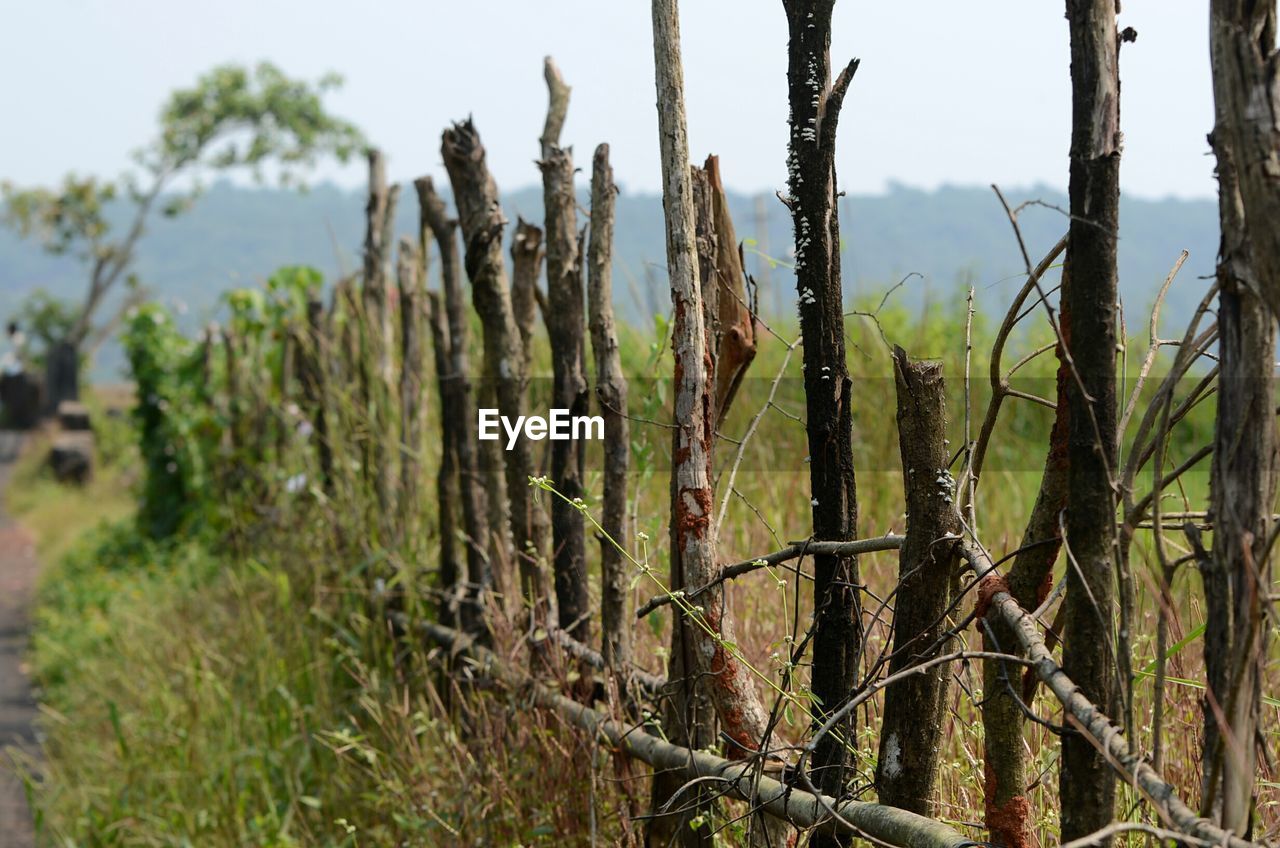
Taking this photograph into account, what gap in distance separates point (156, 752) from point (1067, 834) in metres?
3.73

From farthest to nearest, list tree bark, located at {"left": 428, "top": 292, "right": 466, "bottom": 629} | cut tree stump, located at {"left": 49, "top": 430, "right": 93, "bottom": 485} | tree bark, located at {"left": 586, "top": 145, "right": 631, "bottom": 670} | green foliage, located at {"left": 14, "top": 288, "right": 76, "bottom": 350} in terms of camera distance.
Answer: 1. green foliage, located at {"left": 14, "top": 288, "right": 76, "bottom": 350}
2. cut tree stump, located at {"left": 49, "top": 430, "right": 93, "bottom": 485}
3. tree bark, located at {"left": 428, "top": 292, "right": 466, "bottom": 629}
4. tree bark, located at {"left": 586, "top": 145, "right": 631, "bottom": 670}

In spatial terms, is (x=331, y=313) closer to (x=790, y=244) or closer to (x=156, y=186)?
(x=790, y=244)

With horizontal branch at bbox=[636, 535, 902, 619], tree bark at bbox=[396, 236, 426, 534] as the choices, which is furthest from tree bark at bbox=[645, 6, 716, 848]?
tree bark at bbox=[396, 236, 426, 534]

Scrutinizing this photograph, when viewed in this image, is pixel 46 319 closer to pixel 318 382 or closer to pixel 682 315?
pixel 318 382

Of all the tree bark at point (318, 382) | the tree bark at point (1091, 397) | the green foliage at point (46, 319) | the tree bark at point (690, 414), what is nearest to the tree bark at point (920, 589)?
the tree bark at point (1091, 397)

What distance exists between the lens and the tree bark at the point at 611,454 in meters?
2.70

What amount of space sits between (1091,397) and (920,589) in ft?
1.42

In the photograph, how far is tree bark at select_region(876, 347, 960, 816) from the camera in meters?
1.62

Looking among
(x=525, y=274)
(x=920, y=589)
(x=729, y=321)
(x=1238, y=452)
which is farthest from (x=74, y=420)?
(x=1238, y=452)

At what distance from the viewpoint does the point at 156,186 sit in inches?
998

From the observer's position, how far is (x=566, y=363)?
3.05 metres

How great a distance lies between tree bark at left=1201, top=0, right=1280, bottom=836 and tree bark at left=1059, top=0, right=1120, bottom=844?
14 centimetres

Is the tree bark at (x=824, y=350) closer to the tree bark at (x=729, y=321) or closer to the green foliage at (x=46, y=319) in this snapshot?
the tree bark at (x=729, y=321)

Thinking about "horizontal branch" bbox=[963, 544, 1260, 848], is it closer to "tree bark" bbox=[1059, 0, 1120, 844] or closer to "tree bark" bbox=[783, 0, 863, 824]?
"tree bark" bbox=[1059, 0, 1120, 844]
